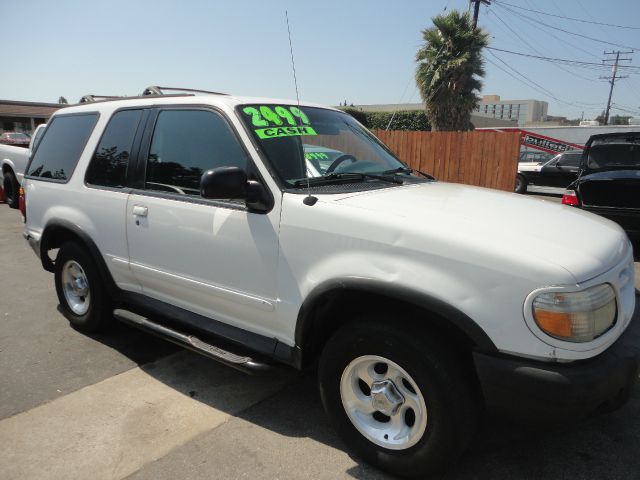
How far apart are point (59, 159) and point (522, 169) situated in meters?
15.1

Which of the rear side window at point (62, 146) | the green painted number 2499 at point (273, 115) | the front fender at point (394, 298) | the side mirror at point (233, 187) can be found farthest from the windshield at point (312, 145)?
the rear side window at point (62, 146)

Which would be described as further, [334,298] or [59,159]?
[59,159]

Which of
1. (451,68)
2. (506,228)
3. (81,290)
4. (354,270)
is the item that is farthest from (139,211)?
(451,68)

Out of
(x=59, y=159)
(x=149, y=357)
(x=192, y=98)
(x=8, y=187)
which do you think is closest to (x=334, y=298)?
(x=192, y=98)

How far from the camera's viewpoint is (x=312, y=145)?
10.5 feet

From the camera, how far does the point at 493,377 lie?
210cm

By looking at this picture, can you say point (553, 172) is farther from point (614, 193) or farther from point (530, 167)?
point (614, 193)

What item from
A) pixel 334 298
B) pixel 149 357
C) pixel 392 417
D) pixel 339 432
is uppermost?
pixel 334 298

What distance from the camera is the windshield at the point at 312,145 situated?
2938 mm

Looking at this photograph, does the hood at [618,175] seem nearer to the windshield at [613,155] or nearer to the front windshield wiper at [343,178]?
the windshield at [613,155]

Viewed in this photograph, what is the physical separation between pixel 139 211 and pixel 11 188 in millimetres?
10185

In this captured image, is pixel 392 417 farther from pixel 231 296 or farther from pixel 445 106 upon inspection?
pixel 445 106

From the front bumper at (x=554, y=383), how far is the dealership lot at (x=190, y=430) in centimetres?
28

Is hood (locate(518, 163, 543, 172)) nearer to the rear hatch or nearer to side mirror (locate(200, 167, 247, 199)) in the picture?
the rear hatch
